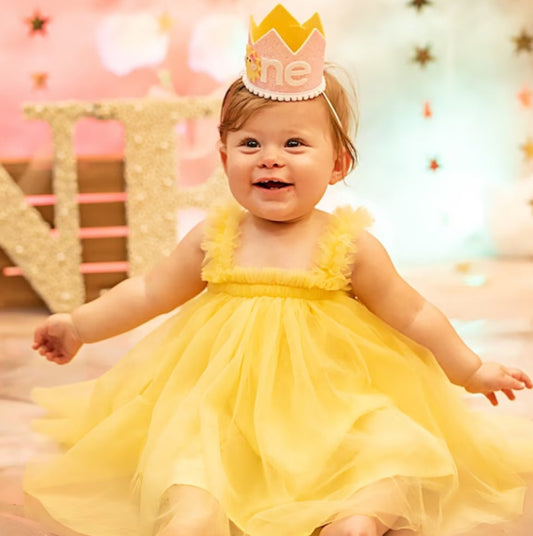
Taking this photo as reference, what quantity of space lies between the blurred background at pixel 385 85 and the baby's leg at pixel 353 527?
1843mm

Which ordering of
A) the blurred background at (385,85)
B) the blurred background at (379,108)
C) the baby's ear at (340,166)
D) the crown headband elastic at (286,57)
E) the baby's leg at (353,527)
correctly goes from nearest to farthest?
the baby's leg at (353,527), the crown headband elastic at (286,57), the baby's ear at (340,166), the blurred background at (379,108), the blurred background at (385,85)

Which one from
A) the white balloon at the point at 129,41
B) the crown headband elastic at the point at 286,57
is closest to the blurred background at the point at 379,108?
the white balloon at the point at 129,41

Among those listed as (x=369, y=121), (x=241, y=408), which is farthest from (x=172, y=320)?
(x=369, y=121)

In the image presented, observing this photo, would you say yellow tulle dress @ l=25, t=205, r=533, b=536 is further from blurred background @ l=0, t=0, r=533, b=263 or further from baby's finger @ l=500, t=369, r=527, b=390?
blurred background @ l=0, t=0, r=533, b=263

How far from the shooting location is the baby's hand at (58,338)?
4.02ft

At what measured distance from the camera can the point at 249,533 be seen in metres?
0.91

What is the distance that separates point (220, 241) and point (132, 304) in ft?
Answer: 0.53

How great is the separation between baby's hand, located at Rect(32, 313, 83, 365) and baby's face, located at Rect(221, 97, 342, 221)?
0.32 meters

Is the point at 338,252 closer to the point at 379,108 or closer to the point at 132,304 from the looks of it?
the point at 132,304

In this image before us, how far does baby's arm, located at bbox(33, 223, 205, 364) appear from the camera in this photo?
1175 millimetres

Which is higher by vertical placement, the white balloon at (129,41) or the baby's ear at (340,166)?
the white balloon at (129,41)

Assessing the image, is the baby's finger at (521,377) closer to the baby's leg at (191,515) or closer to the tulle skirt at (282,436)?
the tulle skirt at (282,436)

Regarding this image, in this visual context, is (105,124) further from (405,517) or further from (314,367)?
(405,517)

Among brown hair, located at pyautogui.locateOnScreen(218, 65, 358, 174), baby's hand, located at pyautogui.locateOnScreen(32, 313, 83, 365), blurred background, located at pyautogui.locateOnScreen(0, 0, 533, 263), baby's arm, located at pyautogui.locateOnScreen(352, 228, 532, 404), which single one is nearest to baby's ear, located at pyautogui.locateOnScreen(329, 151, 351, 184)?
brown hair, located at pyautogui.locateOnScreen(218, 65, 358, 174)
